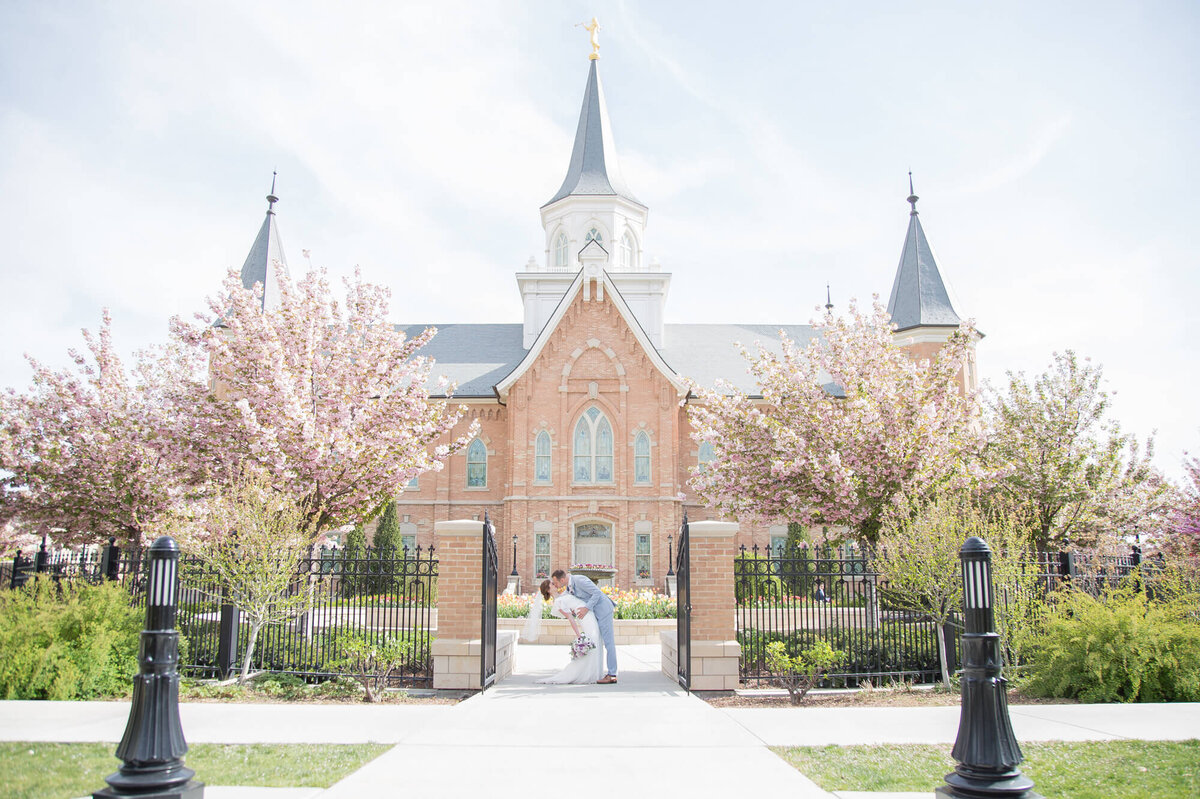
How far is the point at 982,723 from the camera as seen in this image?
5047 mm

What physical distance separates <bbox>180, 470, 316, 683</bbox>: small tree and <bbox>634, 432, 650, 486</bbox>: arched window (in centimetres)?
1918

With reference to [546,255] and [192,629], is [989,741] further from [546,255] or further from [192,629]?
[546,255]

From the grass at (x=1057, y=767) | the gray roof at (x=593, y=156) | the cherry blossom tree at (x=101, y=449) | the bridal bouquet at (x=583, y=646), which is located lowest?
the grass at (x=1057, y=767)

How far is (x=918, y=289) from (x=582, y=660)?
26.2 metres

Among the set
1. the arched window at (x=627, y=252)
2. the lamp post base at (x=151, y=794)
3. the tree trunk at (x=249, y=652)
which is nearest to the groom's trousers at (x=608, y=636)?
the tree trunk at (x=249, y=652)

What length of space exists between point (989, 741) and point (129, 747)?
16.6ft

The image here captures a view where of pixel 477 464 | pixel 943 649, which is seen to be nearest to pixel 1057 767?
pixel 943 649

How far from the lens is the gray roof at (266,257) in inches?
1224

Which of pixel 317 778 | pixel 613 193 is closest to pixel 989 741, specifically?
pixel 317 778

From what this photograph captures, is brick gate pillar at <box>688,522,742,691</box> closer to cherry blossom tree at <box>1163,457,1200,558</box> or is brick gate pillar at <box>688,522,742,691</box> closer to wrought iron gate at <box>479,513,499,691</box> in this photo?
wrought iron gate at <box>479,513,499,691</box>

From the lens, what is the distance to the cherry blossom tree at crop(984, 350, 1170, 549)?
18984 millimetres

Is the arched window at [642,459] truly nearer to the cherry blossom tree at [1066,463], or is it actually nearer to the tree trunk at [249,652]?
the cherry blossom tree at [1066,463]

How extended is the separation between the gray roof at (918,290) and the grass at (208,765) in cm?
2910

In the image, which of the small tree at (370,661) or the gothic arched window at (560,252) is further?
the gothic arched window at (560,252)
